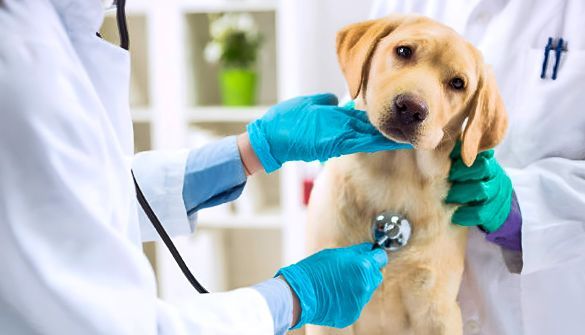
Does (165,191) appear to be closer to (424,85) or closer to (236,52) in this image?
(424,85)

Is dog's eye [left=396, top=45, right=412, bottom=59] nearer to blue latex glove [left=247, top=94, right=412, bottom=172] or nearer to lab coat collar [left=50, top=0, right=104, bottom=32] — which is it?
blue latex glove [left=247, top=94, right=412, bottom=172]

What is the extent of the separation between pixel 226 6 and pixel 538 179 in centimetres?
160

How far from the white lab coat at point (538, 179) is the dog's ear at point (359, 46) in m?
0.24

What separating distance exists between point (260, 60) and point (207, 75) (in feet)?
0.82

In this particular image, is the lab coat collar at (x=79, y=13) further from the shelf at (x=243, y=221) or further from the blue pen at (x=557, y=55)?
the shelf at (x=243, y=221)

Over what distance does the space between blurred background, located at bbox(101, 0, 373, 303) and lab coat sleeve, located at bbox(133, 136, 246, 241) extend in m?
1.07

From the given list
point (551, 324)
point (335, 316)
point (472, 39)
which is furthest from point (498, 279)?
point (472, 39)

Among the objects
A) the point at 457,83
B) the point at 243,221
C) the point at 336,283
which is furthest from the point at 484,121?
the point at 243,221

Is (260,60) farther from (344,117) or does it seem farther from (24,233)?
(24,233)

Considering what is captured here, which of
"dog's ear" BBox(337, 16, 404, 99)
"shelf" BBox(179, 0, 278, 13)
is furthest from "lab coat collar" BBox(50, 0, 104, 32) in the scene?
"shelf" BBox(179, 0, 278, 13)

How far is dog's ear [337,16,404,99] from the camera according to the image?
862mm

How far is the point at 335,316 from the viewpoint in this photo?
845 millimetres

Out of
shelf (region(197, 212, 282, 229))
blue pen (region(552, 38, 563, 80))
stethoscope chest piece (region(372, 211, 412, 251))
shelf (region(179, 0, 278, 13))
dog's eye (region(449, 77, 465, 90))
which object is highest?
shelf (region(179, 0, 278, 13))

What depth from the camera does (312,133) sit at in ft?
3.03
